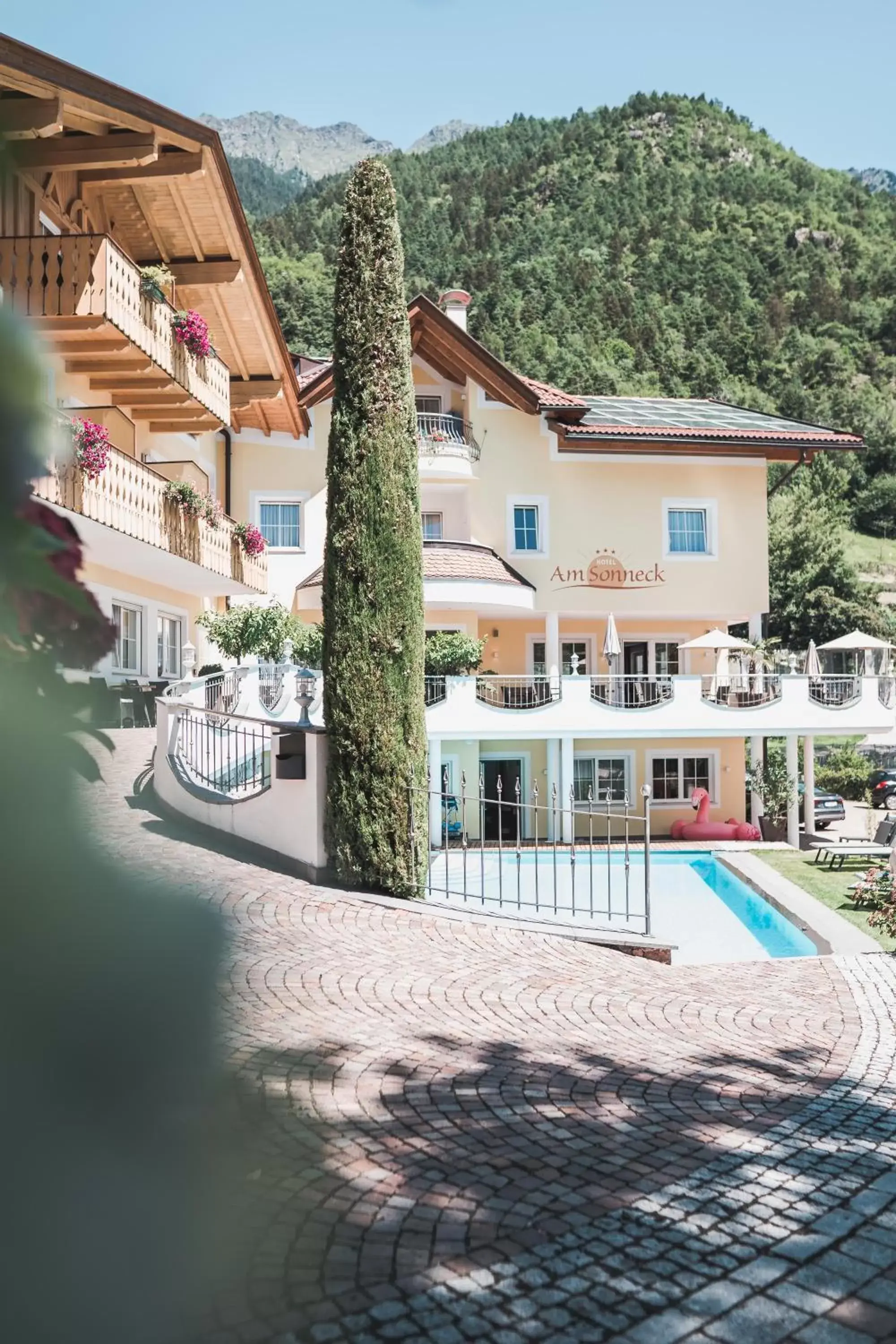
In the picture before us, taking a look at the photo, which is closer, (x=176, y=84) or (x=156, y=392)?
(x=176, y=84)

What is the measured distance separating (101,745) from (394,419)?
1231cm

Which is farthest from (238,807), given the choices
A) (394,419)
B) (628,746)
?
(628,746)

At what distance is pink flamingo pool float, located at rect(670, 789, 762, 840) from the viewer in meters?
26.6

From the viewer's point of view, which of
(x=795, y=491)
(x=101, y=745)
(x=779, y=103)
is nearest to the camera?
(x=101, y=745)

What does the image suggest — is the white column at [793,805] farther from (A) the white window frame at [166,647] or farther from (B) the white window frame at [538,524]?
(A) the white window frame at [166,647]

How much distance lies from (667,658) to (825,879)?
11439 millimetres

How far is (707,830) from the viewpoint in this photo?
87.5 ft

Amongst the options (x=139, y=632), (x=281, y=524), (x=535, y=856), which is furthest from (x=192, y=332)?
(x=535, y=856)

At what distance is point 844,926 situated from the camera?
1466cm

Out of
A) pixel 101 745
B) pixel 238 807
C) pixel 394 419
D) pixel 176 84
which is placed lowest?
pixel 238 807

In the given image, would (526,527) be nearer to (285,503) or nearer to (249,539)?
(285,503)

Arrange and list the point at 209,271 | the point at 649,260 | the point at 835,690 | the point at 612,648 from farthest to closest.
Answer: the point at 649,260 → the point at 612,648 → the point at 835,690 → the point at 209,271

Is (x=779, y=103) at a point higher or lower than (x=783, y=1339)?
higher

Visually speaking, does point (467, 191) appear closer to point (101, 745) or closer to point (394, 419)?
point (394, 419)
